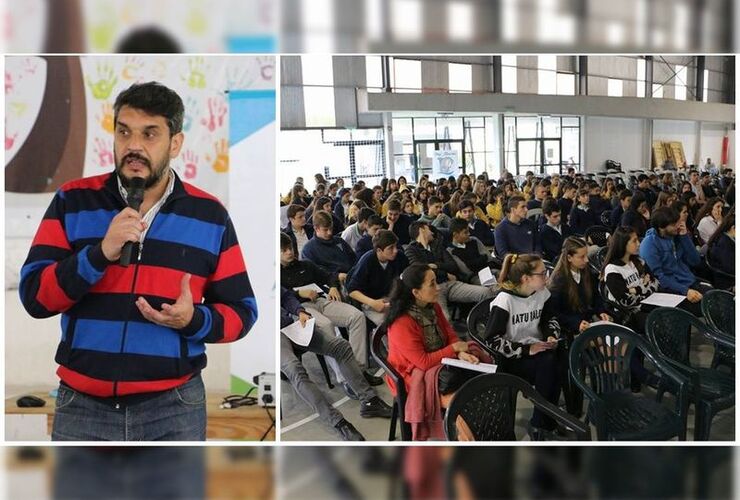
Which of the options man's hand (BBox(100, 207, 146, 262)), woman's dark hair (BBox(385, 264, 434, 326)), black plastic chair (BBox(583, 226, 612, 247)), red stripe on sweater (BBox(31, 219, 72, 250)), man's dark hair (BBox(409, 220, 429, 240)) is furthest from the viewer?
black plastic chair (BBox(583, 226, 612, 247))

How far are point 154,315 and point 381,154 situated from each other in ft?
4.53

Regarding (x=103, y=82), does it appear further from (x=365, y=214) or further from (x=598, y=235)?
(x=598, y=235)

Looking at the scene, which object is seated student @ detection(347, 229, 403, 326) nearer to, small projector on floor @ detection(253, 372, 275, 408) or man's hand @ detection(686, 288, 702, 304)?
small projector on floor @ detection(253, 372, 275, 408)

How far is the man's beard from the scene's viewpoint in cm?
308

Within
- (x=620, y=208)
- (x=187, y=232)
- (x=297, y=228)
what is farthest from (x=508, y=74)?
(x=187, y=232)

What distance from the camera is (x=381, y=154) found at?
351 centimetres

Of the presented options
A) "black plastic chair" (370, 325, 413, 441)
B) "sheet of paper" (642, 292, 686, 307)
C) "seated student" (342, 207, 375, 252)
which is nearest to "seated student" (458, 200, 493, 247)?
"seated student" (342, 207, 375, 252)

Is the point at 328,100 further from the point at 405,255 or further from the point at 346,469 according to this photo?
the point at 346,469

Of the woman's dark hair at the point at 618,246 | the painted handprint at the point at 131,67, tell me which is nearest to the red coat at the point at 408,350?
the woman's dark hair at the point at 618,246

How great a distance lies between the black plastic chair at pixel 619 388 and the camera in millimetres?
3105

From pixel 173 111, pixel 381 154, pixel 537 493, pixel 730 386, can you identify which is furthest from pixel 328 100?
pixel 730 386

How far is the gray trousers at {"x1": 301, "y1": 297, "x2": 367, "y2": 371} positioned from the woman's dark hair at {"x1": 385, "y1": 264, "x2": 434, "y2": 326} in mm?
196

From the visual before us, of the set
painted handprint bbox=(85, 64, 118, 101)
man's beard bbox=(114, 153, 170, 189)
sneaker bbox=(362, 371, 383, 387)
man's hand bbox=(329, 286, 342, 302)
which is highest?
painted handprint bbox=(85, 64, 118, 101)

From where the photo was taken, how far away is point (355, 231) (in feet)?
11.4
